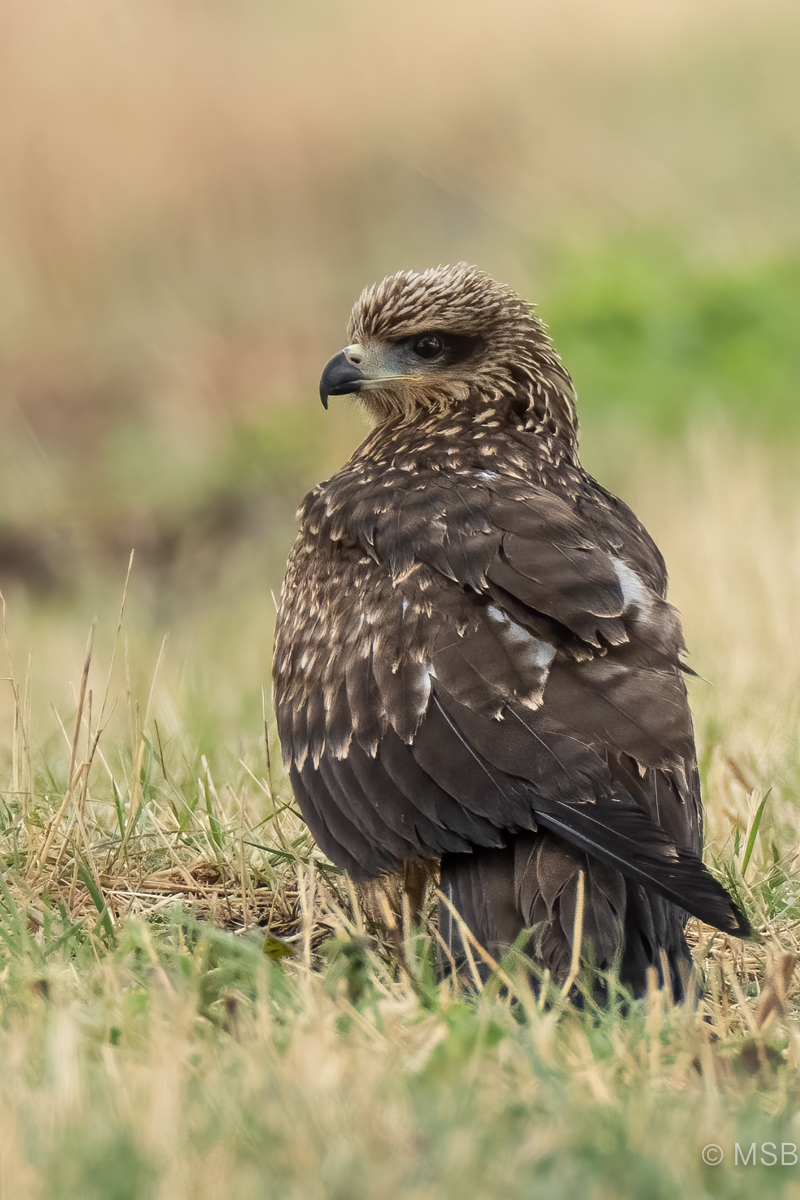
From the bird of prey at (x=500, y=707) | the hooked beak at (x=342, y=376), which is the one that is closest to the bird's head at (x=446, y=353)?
the hooked beak at (x=342, y=376)

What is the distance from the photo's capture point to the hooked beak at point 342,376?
4.09 meters

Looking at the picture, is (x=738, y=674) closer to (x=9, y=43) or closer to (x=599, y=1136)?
(x=599, y=1136)

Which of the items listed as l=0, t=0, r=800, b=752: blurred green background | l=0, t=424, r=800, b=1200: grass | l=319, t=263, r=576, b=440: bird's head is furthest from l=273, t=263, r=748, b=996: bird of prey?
l=0, t=0, r=800, b=752: blurred green background

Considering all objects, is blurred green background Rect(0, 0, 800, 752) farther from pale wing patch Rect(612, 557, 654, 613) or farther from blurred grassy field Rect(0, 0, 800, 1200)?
pale wing patch Rect(612, 557, 654, 613)

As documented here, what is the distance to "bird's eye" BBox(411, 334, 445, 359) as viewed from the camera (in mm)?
4121

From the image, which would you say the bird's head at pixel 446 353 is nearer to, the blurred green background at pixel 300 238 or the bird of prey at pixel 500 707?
the bird of prey at pixel 500 707

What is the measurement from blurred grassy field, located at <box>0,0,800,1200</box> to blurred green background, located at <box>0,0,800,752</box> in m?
0.05

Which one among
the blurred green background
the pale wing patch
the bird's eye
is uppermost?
the blurred green background

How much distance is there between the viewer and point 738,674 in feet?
18.6

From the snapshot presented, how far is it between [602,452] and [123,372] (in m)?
5.28

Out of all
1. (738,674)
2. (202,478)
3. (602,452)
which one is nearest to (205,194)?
(202,478)

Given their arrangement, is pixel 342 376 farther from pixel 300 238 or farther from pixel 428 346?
pixel 300 238

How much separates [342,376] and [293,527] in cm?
759

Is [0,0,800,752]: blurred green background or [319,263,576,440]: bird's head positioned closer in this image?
[319,263,576,440]: bird's head
